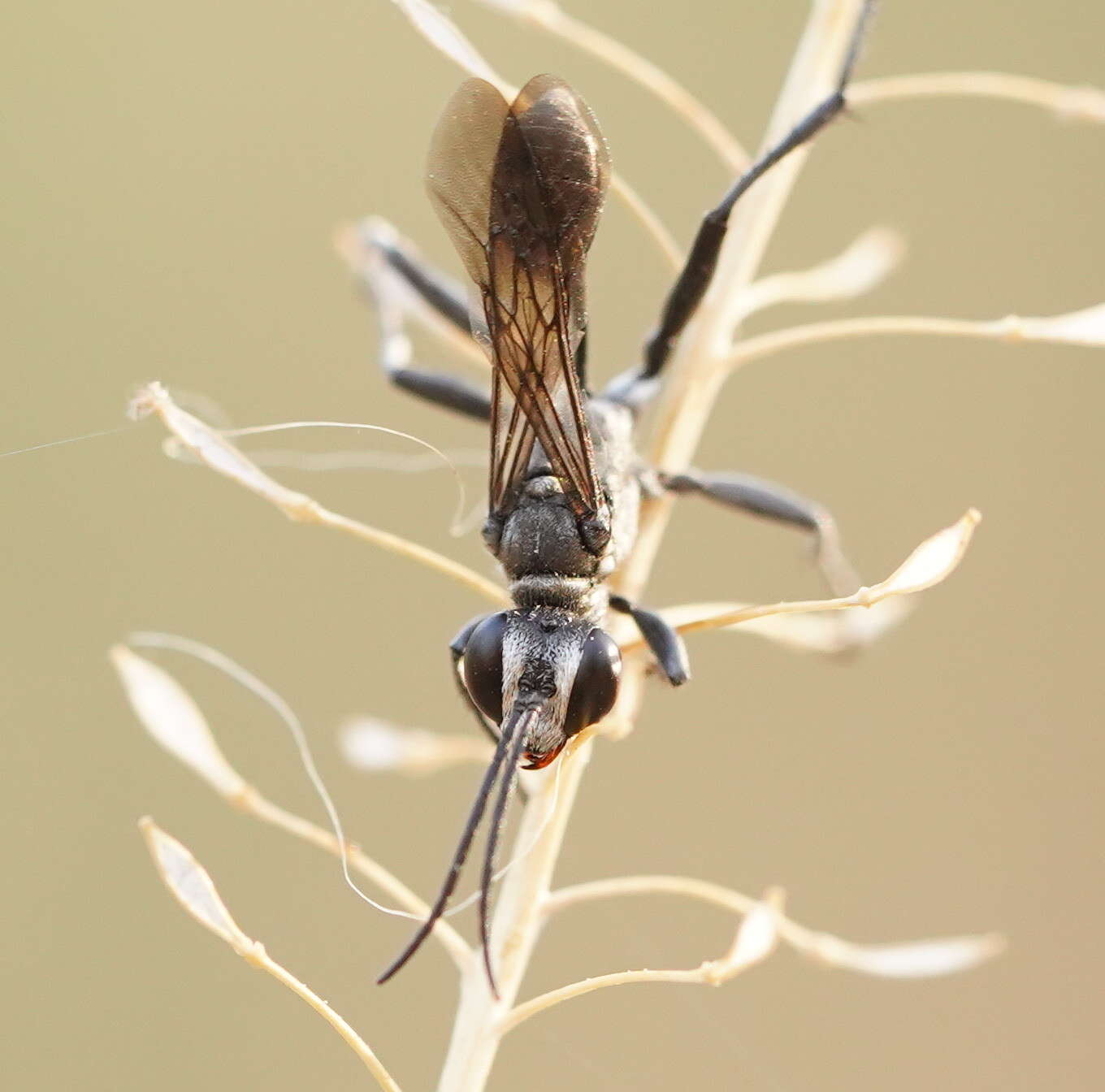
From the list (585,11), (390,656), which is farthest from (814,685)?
(585,11)

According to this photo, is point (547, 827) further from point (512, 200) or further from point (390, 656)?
point (390, 656)

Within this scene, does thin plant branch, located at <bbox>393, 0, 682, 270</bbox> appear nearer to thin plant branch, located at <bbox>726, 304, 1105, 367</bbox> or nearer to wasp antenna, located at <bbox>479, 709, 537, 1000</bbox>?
thin plant branch, located at <bbox>726, 304, 1105, 367</bbox>

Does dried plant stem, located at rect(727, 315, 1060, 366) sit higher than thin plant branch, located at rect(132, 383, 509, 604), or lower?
lower

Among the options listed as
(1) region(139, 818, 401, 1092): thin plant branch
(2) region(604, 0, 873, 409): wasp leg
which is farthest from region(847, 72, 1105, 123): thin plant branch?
(1) region(139, 818, 401, 1092): thin plant branch

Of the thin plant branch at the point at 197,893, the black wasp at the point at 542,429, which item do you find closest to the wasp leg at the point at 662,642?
the black wasp at the point at 542,429

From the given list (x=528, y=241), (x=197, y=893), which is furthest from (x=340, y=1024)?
(x=528, y=241)

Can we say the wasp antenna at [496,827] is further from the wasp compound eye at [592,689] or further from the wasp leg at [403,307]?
the wasp leg at [403,307]
